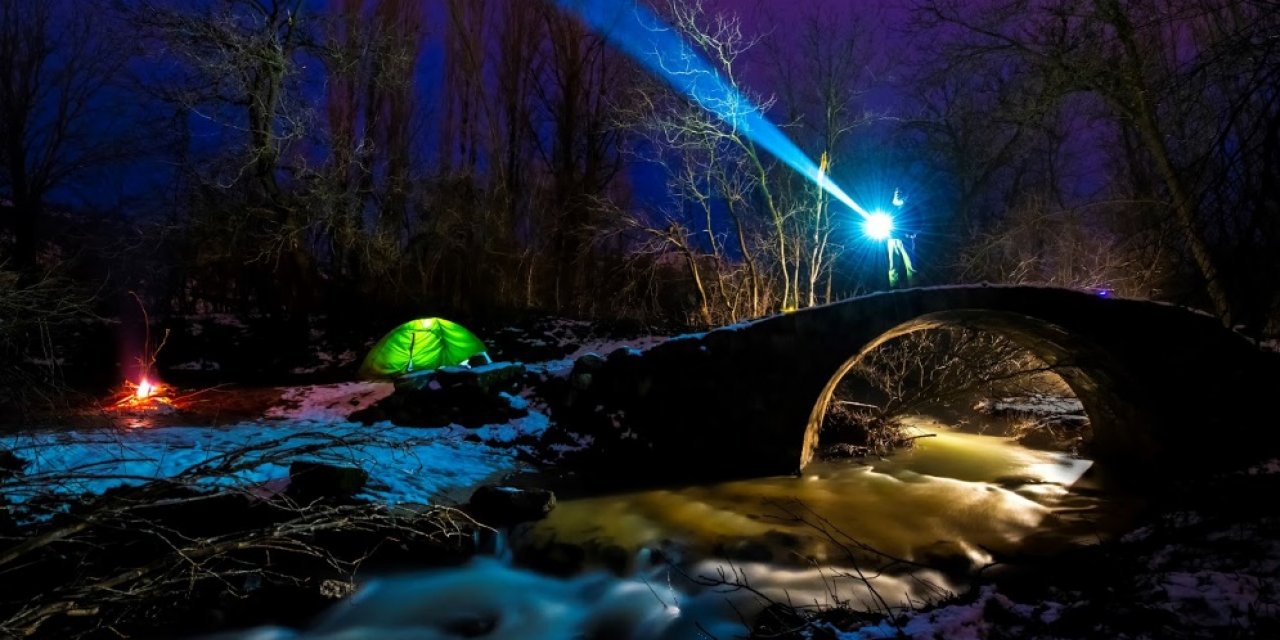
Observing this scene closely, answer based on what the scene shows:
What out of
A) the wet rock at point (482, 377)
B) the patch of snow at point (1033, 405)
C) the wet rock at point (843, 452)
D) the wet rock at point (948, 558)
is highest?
the wet rock at point (482, 377)

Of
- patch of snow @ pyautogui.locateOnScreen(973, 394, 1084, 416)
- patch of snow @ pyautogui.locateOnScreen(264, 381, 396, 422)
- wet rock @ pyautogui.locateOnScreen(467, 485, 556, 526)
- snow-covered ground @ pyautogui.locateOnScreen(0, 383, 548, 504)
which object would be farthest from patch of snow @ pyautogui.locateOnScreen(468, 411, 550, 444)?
patch of snow @ pyautogui.locateOnScreen(973, 394, 1084, 416)

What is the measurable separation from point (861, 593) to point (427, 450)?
765cm

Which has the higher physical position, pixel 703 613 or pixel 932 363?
pixel 932 363

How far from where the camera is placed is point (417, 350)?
16.8m

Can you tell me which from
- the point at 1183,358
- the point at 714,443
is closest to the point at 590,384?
the point at 714,443

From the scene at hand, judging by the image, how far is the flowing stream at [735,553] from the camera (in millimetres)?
6652

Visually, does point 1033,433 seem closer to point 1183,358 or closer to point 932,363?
point 932,363

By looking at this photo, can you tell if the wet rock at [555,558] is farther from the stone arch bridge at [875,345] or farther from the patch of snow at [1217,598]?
the patch of snow at [1217,598]

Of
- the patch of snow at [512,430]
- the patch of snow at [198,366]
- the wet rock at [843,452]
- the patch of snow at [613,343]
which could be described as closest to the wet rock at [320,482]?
the patch of snow at [512,430]

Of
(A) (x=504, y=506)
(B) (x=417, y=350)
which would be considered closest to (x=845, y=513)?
(A) (x=504, y=506)

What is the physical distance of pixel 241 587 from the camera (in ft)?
21.8

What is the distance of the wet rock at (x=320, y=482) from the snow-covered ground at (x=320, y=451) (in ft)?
0.85

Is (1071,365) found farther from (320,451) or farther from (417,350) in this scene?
(417,350)

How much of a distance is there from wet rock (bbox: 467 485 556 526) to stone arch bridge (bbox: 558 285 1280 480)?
10.3ft
